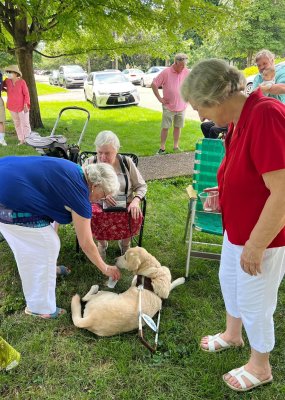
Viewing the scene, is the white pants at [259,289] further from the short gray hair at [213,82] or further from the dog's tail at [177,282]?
the dog's tail at [177,282]

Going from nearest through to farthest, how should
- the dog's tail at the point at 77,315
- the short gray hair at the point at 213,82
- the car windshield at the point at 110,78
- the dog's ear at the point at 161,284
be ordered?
the short gray hair at the point at 213,82 < the dog's tail at the point at 77,315 < the dog's ear at the point at 161,284 < the car windshield at the point at 110,78

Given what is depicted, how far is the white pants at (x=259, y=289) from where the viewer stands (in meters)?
1.84

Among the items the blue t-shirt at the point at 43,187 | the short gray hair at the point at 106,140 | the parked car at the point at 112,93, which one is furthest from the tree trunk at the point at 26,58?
the blue t-shirt at the point at 43,187

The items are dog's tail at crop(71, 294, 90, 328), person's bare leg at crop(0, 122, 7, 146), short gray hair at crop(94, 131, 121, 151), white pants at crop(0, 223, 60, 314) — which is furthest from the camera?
person's bare leg at crop(0, 122, 7, 146)

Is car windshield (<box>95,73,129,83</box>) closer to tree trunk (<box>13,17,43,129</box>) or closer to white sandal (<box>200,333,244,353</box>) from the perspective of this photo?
tree trunk (<box>13,17,43,129</box>)

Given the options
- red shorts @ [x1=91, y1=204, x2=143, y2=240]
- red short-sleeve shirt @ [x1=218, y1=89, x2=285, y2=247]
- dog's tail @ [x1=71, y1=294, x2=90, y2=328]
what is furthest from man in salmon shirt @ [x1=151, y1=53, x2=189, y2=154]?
red short-sleeve shirt @ [x1=218, y1=89, x2=285, y2=247]

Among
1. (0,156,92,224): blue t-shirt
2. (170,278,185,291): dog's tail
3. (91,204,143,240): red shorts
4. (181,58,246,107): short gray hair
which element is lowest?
(170,278,185,291): dog's tail

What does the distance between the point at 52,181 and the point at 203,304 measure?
65.9 inches

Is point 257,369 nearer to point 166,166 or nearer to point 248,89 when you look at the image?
point 166,166

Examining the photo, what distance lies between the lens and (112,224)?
3.20 metres

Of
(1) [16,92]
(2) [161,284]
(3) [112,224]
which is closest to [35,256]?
(3) [112,224]

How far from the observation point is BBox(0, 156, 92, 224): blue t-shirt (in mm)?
2262

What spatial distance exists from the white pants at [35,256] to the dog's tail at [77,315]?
0.21 meters

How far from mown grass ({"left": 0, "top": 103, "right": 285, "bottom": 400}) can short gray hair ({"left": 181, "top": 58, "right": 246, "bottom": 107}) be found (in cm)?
176
